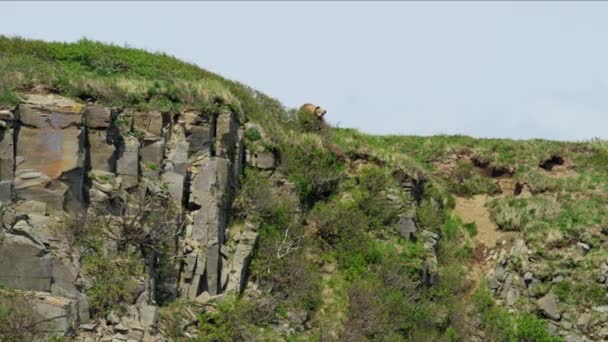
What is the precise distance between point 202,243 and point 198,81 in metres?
6.37

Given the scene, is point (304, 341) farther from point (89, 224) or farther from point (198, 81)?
point (198, 81)

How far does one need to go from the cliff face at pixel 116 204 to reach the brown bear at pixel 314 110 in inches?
243

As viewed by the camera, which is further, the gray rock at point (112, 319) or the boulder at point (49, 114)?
the boulder at point (49, 114)

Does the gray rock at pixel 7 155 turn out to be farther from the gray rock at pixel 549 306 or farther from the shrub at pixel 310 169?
the gray rock at pixel 549 306

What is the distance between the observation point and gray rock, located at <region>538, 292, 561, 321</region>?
100 feet

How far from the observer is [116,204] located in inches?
933

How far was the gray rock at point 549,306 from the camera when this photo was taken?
30625mm

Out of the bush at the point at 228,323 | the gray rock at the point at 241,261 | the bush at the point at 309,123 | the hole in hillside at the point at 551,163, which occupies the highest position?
the bush at the point at 309,123

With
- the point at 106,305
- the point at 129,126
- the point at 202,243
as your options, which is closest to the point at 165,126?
the point at 129,126

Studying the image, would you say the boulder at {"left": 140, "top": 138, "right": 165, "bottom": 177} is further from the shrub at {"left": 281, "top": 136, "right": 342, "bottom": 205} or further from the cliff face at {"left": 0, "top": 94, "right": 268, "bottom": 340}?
the shrub at {"left": 281, "top": 136, "right": 342, "bottom": 205}

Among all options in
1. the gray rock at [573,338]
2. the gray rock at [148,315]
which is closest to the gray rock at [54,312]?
the gray rock at [148,315]

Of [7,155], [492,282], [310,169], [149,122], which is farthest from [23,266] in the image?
[492,282]

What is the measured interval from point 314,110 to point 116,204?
452 inches

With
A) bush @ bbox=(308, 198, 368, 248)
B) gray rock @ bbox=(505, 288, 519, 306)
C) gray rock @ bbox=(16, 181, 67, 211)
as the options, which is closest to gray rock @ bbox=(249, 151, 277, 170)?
bush @ bbox=(308, 198, 368, 248)
